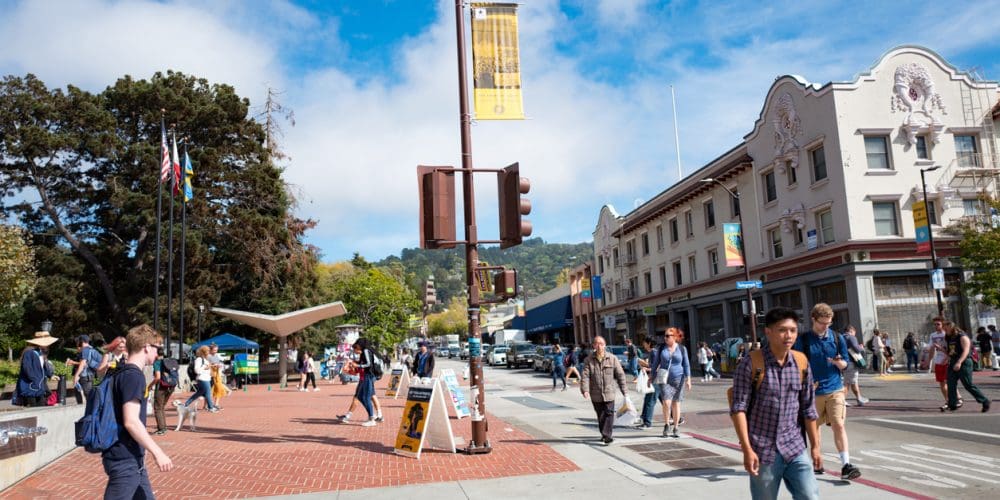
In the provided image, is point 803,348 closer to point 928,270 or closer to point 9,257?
point 928,270

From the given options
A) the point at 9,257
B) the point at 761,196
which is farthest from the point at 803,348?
the point at 9,257

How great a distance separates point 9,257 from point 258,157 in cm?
1249

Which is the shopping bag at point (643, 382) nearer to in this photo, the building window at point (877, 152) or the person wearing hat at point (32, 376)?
the person wearing hat at point (32, 376)

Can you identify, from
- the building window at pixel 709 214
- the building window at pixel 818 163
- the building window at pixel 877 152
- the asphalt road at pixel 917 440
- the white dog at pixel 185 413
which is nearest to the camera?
the asphalt road at pixel 917 440

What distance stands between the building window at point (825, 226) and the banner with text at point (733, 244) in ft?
11.2

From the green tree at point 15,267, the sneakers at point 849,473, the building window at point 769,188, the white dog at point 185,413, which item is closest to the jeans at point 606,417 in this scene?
the sneakers at point 849,473

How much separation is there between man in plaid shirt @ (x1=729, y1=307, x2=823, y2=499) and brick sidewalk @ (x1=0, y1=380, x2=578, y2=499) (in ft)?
14.5

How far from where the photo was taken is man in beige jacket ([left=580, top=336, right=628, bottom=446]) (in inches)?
407

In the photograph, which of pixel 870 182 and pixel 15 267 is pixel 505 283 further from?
pixel 15 267

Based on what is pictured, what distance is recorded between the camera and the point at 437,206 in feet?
31.6

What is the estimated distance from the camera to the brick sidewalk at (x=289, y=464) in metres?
7.91

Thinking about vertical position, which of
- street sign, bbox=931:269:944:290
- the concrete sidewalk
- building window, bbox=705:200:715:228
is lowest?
the concrete sidewalk

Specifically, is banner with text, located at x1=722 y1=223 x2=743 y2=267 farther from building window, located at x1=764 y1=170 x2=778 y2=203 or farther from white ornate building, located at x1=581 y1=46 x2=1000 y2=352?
building window, located at x1=764 y1=170 x2=778 y2=203

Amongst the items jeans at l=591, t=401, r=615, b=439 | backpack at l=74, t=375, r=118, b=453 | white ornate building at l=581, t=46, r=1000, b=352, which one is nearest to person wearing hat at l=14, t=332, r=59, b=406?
backpack at l=74, t=375, r=118, b=453
